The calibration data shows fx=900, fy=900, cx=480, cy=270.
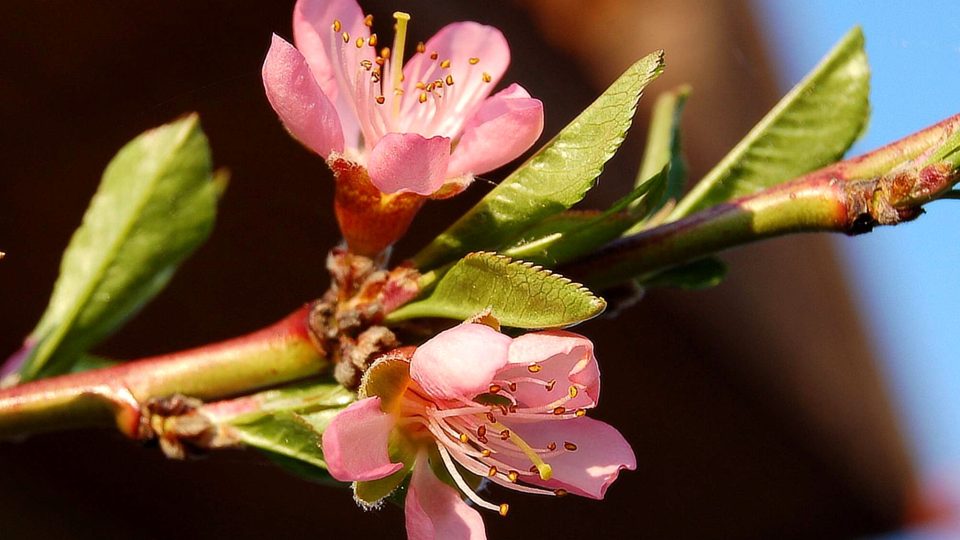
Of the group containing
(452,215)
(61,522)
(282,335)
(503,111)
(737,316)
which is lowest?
(61,522)

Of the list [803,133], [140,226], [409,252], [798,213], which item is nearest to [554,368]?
[798,213]

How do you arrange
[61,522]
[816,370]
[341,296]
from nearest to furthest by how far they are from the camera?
[341,296], [61,522], [816,370]

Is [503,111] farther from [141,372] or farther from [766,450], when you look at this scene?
[766,450]

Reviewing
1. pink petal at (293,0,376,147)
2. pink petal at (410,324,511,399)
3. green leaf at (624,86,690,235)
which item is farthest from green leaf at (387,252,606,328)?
green leaf at (624,86,690,235)

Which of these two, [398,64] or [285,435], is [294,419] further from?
[398,64]

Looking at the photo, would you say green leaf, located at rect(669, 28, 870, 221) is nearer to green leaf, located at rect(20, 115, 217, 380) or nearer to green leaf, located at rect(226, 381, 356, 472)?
green leaf, located at rect(226, 381, 356, 472)

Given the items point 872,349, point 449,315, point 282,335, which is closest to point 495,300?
point 449,315
